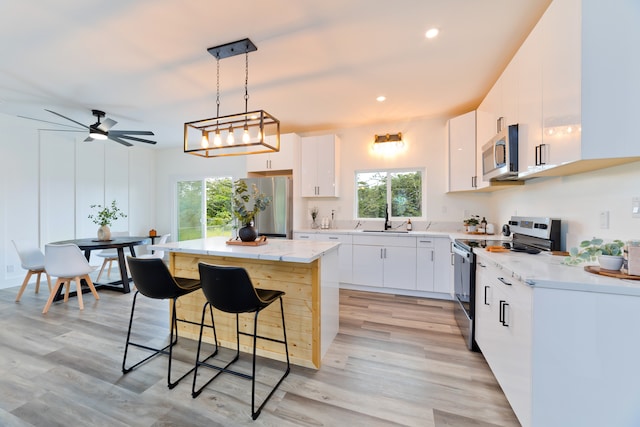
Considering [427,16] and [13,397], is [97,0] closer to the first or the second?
[427,16]

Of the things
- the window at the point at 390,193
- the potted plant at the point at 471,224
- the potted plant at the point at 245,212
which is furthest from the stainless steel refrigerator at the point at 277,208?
the potted plant at the point at 471,224

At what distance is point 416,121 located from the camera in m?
4.11

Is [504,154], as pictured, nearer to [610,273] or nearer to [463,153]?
[610,273]

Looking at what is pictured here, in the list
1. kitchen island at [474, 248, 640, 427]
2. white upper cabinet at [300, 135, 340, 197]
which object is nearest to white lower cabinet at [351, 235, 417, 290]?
white upper cabinet at [300, 135, 340, 197]

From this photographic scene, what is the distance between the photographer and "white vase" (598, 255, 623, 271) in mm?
1299

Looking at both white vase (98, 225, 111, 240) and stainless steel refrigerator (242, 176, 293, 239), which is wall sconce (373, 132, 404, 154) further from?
white vase (98, 225, 111, 240)

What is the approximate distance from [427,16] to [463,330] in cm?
273

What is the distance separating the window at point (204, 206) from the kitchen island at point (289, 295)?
352 centimetres

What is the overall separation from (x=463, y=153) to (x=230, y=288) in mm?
3405

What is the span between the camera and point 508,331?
60.6 inches

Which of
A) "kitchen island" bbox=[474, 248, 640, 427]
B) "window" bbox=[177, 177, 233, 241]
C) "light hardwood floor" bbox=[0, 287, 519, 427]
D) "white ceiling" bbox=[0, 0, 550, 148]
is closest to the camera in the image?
"kitchen island" bbox=[474, 248, 640, 427]

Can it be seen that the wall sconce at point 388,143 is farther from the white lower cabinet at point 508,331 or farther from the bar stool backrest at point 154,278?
the bar stool backrest at point 154,278

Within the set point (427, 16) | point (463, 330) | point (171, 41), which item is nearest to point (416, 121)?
point (427, 16)

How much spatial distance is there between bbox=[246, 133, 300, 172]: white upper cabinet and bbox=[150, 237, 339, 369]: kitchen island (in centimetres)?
230
